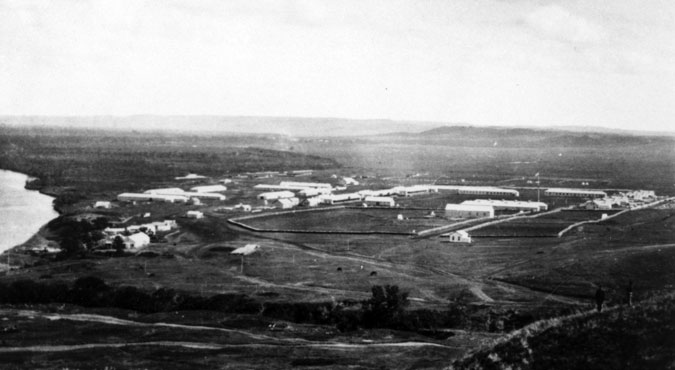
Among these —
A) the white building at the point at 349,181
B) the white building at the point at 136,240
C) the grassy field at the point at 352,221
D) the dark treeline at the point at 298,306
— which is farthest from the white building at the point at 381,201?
the dark treeline at the point at 298,306

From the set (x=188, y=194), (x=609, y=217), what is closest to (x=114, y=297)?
(x=609, y=217)

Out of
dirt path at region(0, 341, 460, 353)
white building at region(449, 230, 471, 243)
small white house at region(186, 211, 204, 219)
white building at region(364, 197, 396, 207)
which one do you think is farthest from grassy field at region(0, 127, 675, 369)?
white building at region(364, 197, 396, 207)

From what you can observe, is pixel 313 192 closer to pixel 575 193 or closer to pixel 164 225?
pixel 164 225

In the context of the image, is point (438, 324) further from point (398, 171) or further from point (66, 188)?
point (398, 171)

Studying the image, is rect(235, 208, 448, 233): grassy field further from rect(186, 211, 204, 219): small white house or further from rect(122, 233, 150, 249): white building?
rect(122, 233, 150, 249): white building

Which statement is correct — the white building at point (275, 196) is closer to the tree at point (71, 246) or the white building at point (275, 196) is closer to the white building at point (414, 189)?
the white building at point (414, 189)
